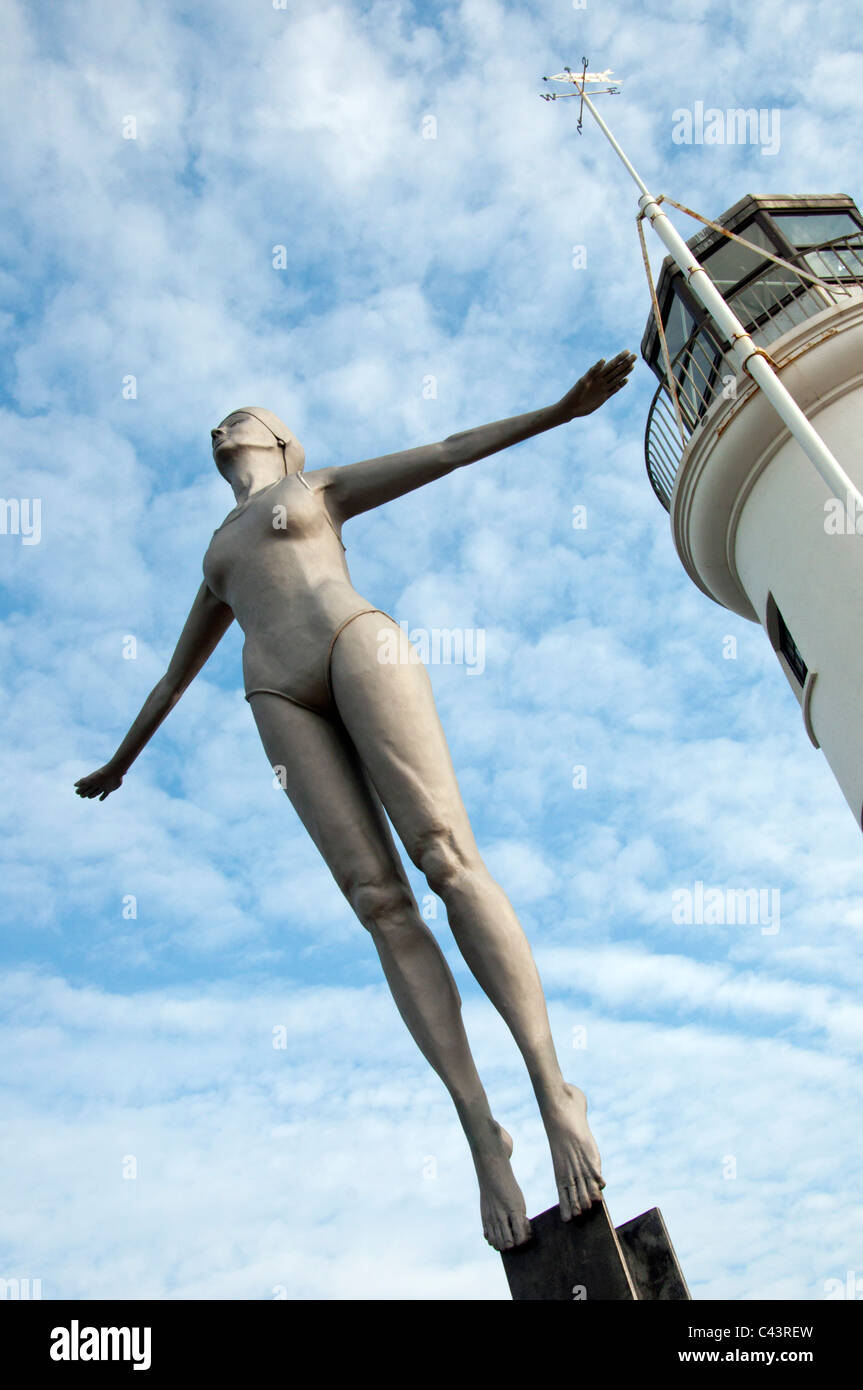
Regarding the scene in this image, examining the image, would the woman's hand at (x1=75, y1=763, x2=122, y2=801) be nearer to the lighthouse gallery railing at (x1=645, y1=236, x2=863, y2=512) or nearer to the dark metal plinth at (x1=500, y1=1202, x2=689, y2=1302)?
the dark metal plinth at (x1=500, y1=1202, x2=689, y2=1302)

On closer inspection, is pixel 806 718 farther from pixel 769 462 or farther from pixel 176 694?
pixel 176 694

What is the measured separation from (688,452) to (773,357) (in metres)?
1.85

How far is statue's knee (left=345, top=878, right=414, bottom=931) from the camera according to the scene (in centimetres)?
481

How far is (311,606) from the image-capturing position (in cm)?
522

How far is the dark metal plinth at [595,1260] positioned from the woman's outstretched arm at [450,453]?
3.34 metres

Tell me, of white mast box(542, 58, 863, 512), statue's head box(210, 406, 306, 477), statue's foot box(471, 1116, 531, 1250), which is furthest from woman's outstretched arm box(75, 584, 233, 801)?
white mast box(542, 58, 863, 512)

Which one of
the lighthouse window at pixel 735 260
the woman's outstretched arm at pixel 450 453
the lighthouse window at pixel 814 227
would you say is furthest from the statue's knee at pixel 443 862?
the lighthouse window at pixel 814 227

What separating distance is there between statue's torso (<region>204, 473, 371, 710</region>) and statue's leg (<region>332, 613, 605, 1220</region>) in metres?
0.17

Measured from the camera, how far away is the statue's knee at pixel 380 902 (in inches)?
189

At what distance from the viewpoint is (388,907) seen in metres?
4.82

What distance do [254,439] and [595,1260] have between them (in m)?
4.31

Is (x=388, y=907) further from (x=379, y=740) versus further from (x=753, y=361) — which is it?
(x=753, y=361)

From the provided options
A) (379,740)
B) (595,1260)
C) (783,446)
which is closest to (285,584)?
(379,740)

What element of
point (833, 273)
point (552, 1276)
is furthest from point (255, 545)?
point (833, 273)
